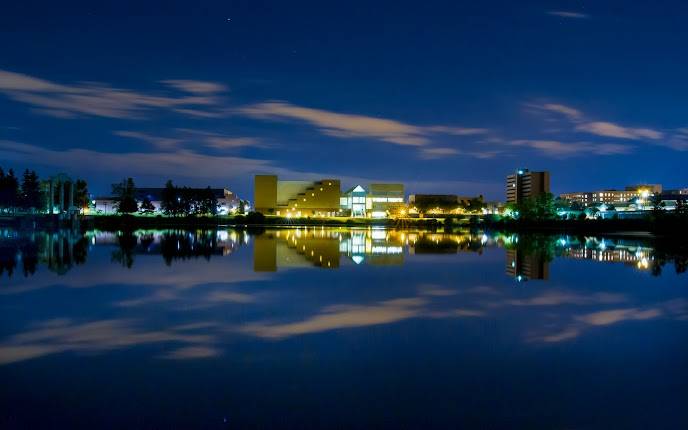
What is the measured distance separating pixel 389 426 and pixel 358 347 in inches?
111

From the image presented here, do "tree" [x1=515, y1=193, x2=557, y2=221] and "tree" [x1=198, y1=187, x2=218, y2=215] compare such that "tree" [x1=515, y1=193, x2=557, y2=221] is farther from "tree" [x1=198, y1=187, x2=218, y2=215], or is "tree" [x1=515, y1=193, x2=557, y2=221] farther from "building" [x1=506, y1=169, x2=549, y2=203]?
"building" [x1=506, y1=169, x2=549, y2=203]

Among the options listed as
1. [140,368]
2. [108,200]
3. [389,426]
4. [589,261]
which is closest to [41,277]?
[140,368]

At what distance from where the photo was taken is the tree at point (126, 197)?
89.4 meters

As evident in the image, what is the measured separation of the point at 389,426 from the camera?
5.30 metres

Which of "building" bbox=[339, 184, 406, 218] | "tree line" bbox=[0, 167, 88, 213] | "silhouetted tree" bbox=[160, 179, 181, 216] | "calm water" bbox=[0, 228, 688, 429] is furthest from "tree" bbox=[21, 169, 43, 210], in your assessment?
"calm water" bbox=[0, 228, 688, 429]

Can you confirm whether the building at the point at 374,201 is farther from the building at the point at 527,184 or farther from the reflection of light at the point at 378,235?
the building at the point at 527,184

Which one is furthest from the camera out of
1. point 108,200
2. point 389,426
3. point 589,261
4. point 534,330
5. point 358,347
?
point 108,200

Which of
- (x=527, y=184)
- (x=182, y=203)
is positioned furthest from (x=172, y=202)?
(x=527, y=184)

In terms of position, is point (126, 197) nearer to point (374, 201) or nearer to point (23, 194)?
point (23, 194)

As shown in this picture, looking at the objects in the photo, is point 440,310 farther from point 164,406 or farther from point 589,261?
point 589,261

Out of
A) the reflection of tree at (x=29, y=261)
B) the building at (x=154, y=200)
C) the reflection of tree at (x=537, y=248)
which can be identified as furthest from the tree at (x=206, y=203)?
the reflection of tree at (x=29, y=261)

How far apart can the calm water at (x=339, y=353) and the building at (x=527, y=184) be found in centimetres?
14658

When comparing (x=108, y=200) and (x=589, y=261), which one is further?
(x=108, y=200)

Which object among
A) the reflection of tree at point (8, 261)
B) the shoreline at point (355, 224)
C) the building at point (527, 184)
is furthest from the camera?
the building at point (527, 184)
